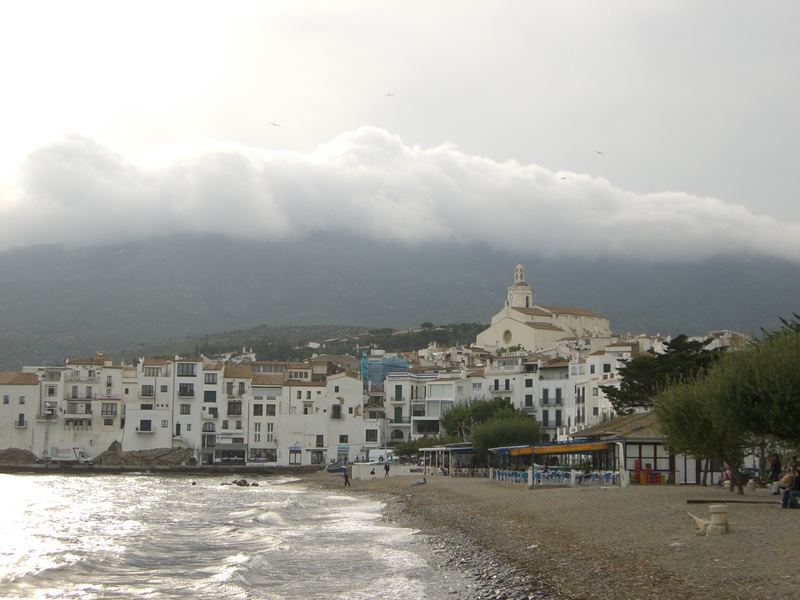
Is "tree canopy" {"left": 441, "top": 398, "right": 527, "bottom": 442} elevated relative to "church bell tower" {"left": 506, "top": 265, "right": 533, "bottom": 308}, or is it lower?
lower

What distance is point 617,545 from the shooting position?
22234 millimetres

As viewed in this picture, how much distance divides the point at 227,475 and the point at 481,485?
40555 millimetres

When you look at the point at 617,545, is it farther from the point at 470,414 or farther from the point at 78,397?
the point at 78,397

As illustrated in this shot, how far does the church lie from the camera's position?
451 ft


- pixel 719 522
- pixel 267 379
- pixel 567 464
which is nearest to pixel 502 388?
pixel 267 379

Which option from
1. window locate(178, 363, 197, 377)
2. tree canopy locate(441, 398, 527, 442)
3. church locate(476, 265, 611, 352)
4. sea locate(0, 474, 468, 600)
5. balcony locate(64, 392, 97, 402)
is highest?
church locate(476, 265, 611, 352)

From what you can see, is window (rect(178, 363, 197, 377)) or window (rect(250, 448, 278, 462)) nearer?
window (rect(250, 448, 278, 462))

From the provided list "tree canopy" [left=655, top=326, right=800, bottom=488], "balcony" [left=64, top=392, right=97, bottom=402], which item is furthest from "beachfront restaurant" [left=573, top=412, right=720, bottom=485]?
"balcony" [left=64, top=392, right=97, bottom=402]

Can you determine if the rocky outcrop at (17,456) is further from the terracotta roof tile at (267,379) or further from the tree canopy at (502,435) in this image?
the tree canopy at (502,435)

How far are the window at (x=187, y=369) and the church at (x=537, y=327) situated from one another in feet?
170

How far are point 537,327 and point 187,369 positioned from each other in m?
56.0

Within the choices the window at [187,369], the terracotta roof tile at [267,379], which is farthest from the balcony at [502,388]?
the window at [187,369]

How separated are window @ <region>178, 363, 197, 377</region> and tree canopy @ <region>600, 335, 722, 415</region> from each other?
149 ft

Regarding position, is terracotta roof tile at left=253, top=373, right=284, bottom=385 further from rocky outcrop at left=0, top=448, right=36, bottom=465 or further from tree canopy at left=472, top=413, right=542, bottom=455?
tree canopy at left=472, top=413, right=542, bottom=455
